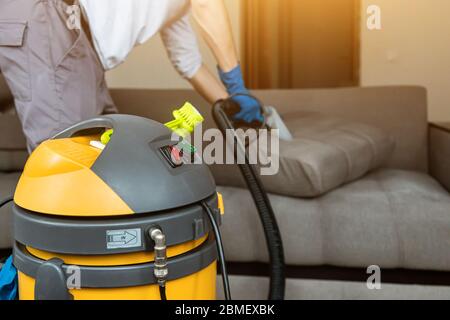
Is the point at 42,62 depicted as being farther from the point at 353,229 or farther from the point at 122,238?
the point at 353,229

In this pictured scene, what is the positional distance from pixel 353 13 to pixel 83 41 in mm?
2044

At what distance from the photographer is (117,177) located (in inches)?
27.7

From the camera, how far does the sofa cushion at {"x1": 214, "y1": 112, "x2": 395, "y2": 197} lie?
1.33 metres

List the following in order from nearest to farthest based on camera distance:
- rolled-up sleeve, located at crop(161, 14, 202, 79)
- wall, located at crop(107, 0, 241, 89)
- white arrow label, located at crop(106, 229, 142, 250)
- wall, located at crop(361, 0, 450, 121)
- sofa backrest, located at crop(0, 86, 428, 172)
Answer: white arrow label, located at crop(106, 229, 142, 250), rolled-up sleeve, located at crop(161, 14, 202, 79), sofa backrest, located at crop(0, 86, 428, 172), wall, located at crop(361, 0, 450, 121), wall, located at crop(107, 0, 241, 89)

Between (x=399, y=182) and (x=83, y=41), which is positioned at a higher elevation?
(x=83, y=41)

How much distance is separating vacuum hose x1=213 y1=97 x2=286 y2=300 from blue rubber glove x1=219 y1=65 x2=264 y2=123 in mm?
123

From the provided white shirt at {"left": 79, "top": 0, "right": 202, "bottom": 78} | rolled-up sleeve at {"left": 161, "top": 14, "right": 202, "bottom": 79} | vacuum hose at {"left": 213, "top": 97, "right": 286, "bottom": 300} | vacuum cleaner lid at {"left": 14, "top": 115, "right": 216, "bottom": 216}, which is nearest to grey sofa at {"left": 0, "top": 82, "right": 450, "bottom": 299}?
vacuum hose at {"left": 213, "top": 97, "right": 286, "bottom": 300}

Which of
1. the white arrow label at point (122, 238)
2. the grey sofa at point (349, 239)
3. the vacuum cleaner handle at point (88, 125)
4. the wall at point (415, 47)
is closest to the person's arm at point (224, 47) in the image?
the grey sofa at point (349, 239)

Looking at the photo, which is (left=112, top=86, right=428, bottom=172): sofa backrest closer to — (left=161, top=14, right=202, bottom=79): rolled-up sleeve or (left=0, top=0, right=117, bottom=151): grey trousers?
(left=161, top=14, right=202, bottom=79): rolled-up sleeve

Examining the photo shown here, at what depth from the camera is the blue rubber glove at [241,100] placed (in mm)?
1302
